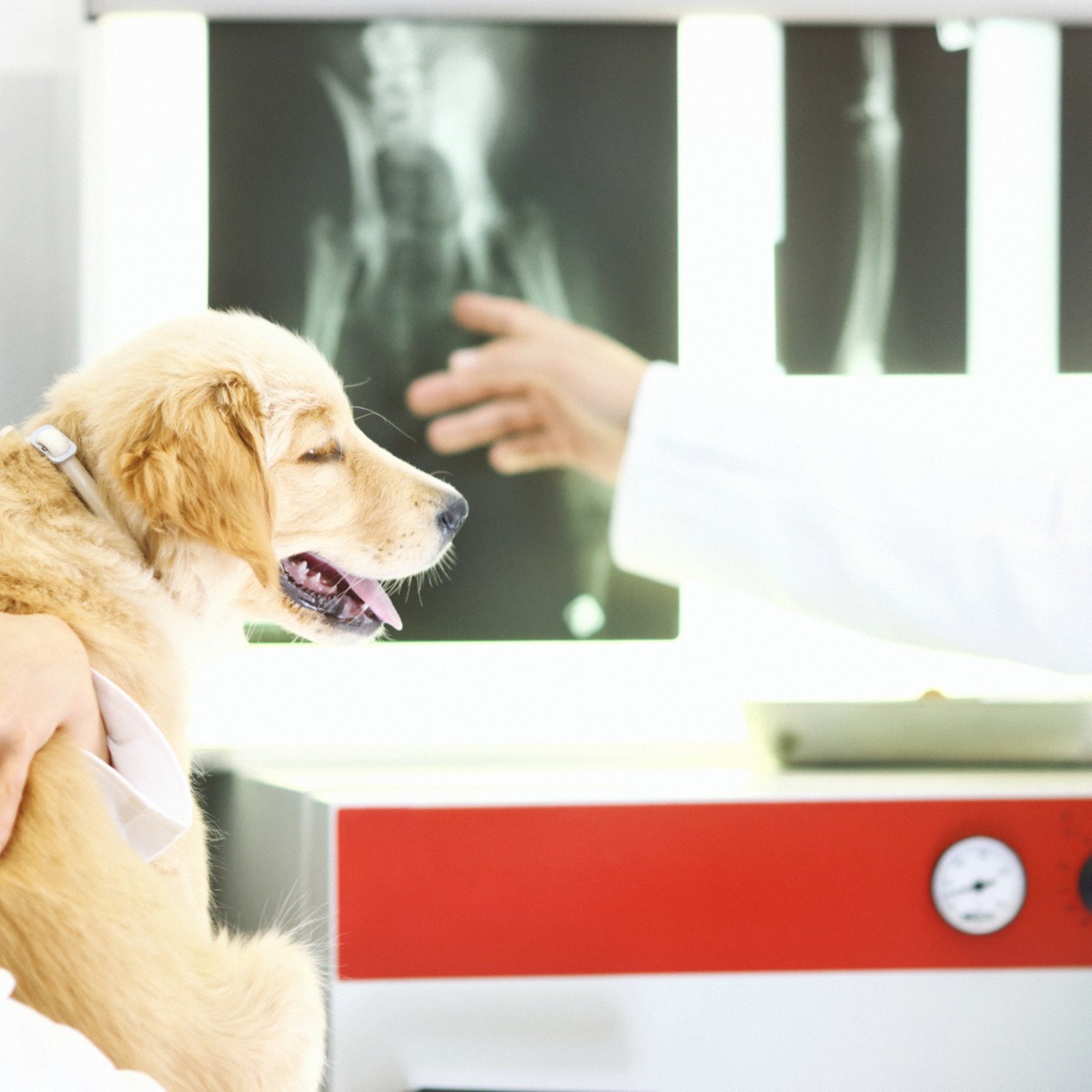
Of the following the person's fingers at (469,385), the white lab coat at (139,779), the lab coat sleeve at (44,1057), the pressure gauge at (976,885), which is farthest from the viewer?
the pressure gauge at (976,885)

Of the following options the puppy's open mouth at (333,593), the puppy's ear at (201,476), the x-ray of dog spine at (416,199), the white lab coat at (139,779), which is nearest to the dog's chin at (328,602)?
the puppy's open mouth at (333,593)

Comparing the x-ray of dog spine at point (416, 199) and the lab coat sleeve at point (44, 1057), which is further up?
the x-ray of dog spine at point (416, 199)

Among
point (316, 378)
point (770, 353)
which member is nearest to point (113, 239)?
point (316, 378)

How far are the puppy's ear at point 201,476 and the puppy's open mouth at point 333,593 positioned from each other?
172 millimetres

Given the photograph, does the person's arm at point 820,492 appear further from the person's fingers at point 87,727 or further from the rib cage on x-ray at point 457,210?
the rib cage on x-ray at point 457,210

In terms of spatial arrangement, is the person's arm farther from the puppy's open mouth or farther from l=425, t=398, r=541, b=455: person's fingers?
the puppy's open mouth

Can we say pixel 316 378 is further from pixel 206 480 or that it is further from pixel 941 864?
pixel 941 864

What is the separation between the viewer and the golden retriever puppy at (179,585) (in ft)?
2.03

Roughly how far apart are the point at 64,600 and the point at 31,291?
0.76m

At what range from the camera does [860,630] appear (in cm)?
62

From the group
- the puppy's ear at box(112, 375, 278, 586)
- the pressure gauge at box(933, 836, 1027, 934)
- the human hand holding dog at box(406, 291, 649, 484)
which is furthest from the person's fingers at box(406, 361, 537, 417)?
the pressure gauge at box(933, 836, 1027, 934)

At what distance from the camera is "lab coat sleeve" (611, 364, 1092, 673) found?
23.3 inches

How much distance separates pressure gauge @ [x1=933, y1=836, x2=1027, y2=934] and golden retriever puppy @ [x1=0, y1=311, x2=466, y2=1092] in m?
0.61

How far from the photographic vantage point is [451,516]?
1.10m
